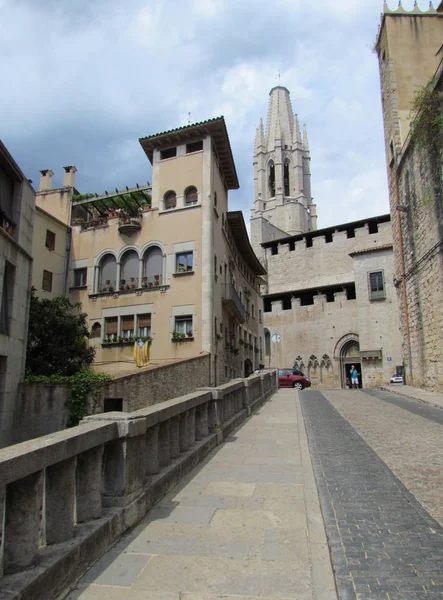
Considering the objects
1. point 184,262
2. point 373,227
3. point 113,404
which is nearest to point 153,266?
point 184,262

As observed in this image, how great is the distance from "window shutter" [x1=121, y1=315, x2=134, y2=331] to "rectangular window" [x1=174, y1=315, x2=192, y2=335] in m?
2.77


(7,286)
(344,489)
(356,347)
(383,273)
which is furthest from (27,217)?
(356,347)

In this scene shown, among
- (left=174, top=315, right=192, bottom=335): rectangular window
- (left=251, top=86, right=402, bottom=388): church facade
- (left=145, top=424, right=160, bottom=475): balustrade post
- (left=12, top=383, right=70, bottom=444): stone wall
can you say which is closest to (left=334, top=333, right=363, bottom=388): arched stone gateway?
(left=251, top=86, right=402, bottom=388): church facade

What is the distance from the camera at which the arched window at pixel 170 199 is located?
24045 millimetres

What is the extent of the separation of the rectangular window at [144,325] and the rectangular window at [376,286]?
24.0 m

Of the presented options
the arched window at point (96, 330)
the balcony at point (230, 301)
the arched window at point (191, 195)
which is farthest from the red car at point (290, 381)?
the arched window at point (191, 195)

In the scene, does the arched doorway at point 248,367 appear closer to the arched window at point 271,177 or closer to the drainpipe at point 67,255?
the drainpipe at point 67,255

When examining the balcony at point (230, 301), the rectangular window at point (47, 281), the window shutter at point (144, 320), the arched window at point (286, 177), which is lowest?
the window shutter at point (144, 320)

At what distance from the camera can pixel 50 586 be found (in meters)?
2.61

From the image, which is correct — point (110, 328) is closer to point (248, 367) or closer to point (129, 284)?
point (129, 284)

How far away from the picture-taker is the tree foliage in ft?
59.2

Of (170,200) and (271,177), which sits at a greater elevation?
(271,177)

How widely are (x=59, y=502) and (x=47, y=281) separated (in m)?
23.4

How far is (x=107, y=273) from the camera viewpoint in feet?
81.5
